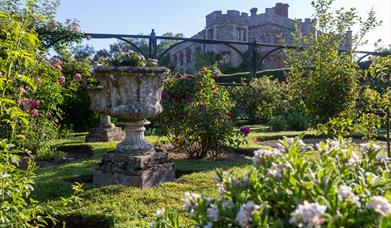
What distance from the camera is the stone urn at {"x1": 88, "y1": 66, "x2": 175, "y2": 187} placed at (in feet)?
16.2

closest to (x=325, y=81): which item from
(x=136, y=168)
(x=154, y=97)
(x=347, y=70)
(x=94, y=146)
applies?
(x=347, y=70)

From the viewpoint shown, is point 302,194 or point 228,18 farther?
point 228,18

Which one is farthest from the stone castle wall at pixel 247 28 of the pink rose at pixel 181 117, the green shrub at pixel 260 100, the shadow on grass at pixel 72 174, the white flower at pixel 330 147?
the white flower at pixel 330 147

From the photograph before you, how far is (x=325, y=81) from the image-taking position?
6.18 metres

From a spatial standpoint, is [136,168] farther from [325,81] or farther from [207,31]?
[207,31]

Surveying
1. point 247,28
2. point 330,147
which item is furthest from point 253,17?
point 330,147

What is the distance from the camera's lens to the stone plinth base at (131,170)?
16.0 ft

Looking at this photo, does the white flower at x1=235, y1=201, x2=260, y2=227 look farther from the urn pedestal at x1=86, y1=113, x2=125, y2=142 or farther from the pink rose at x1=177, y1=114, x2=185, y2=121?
the urn pedestal at x1=86, y1=113, x2=125, y2=142

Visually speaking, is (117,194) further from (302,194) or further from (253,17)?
(253,17)

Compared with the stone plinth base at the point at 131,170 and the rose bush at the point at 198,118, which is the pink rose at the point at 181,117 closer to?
the rose bush at the point at 198,118

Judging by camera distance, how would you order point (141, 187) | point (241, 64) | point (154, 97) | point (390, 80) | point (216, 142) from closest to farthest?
point (141, 187) → point (154, 97) → point (390, 80) → point (216, 142) → point (241, 64)

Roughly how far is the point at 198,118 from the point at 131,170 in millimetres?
1995

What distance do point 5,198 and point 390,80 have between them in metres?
4.98

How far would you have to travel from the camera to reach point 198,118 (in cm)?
663
